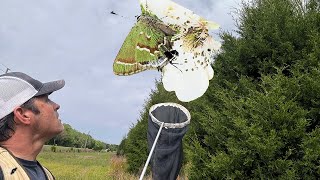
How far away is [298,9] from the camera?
6945mm

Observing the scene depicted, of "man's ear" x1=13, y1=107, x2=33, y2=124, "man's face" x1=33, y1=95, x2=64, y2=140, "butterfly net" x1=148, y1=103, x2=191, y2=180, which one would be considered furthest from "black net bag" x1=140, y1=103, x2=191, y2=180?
"man's ear" x1=13, y1=107, x2=33, y2=124

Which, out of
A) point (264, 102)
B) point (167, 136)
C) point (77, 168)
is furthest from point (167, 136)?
point (77, 168)

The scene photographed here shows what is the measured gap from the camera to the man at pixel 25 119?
1959mm

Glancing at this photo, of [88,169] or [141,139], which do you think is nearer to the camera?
[141,139]

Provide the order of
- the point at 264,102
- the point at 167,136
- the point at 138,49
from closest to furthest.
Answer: the point at 138,49, the point at 167,136, the point at 264,102

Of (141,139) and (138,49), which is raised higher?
(138,49)

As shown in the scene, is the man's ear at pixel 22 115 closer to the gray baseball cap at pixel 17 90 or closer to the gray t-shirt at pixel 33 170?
the gray baseball cap at pixel 17 90

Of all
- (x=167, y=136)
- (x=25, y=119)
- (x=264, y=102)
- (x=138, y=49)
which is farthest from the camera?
(x=264, y=102)

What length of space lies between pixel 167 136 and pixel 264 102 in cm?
356

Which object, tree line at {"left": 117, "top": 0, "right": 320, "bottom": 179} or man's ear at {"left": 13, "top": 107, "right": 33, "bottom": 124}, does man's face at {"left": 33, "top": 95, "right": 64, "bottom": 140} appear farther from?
tree line at {"left": 117, "top": 0, "right": 320, "bottom": 179}

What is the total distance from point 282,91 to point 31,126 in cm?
422

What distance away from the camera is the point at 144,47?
216cm

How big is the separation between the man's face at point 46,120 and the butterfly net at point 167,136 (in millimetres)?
508

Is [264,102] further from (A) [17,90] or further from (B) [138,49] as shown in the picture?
(A) [17,90]
